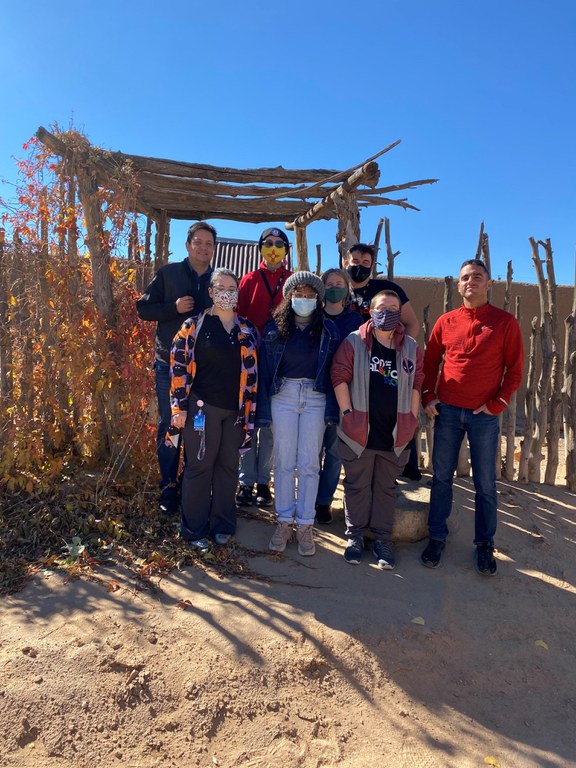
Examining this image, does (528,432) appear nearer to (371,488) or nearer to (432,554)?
(432,554)

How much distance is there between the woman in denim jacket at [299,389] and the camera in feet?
11.3

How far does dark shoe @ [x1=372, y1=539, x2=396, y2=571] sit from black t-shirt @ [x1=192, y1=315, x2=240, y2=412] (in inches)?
55.4

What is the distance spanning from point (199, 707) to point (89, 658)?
0.62 m

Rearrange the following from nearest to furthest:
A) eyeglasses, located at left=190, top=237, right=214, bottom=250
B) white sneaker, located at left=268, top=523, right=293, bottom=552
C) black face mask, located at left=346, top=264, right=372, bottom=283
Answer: white sneaker, located at left=268, top=523, right=293, bottom=552
eyeglasses, located at left=190, top=237, right=214, bottom=250
black face mask, located at left=346, top=264, right=372, bottom=283

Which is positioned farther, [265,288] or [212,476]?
[265,288]

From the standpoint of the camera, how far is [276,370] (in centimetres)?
346

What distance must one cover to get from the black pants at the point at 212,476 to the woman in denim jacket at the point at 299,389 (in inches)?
11.7

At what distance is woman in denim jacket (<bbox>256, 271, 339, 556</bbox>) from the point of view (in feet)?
11.3

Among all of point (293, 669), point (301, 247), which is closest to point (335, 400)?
point (293, 669)

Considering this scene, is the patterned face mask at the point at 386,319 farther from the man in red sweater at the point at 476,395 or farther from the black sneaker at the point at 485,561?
the black sneaker at the point at 485,561

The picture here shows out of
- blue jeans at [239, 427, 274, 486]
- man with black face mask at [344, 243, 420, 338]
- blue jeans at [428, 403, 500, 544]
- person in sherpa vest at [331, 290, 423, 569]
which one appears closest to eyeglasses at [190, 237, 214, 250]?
man with black face mask at [344, 243, 420, 338]

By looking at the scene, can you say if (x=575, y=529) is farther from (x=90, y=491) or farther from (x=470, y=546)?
(x=90, y=491)

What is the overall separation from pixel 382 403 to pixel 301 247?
3586 mm

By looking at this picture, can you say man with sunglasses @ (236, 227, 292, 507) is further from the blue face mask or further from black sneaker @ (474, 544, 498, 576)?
black sneaker @ (474, 544, 498, 576)
